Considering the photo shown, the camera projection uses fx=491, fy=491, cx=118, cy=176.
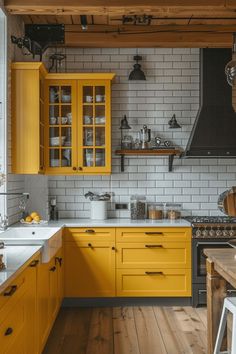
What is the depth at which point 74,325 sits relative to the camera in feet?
15.4

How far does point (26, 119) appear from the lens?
498 cm

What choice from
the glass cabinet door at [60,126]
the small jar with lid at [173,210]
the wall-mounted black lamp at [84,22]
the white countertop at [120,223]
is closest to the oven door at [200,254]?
the white countertop at [120,223]

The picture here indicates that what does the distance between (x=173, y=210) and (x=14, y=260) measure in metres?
3.23

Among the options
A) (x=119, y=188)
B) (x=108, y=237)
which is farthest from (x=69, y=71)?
(x=108, y=237)

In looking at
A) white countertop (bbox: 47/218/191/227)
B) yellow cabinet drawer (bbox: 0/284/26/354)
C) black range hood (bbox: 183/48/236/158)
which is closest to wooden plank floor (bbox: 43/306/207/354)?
white countertop (bbox: 47/218/191/227)

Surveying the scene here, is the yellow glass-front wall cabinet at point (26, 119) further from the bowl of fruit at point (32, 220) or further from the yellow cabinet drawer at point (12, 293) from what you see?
the yellow cabinet drawer at point (12, 293)

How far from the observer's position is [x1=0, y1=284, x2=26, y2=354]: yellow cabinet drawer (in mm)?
2418

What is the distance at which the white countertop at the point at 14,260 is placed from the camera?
2412mm

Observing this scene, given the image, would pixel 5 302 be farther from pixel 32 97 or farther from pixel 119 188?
pixel 119 188

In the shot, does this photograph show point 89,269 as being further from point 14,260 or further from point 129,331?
point 14,260

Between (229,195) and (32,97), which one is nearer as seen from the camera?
(229,195)

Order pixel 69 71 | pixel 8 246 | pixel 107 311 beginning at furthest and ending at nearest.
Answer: pixel 69 71 < pixel 107 311 < pixel 8 246

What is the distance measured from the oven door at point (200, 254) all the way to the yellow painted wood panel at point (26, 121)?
1876 mm

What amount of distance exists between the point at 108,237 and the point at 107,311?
0.77 meters
